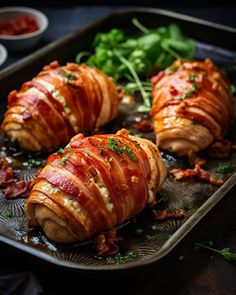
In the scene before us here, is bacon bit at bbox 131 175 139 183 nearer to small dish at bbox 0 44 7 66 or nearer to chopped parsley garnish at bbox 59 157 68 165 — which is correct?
chopped parsley garnish at bbox 59 157 68 165

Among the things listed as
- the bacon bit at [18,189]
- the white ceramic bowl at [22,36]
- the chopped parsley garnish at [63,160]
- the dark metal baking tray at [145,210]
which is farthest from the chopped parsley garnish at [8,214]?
the white ceramic bowl at [22,36]

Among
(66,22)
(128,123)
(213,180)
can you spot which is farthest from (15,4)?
(213,180)

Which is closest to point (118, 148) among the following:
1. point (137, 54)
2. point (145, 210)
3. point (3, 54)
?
point (145, 210)

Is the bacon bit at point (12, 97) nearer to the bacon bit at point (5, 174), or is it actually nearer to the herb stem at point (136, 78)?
the bacon bit at point (5, 174)

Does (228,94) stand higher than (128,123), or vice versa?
(228,94)

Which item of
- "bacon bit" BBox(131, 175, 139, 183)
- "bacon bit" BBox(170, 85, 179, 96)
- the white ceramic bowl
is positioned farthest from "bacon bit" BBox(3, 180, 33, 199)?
the white ceramic bowl

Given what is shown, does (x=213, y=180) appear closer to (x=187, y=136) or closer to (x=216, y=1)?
(x=187, y=136)
